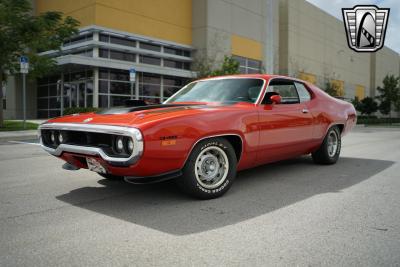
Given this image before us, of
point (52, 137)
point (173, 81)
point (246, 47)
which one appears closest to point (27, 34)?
point (52, 137)

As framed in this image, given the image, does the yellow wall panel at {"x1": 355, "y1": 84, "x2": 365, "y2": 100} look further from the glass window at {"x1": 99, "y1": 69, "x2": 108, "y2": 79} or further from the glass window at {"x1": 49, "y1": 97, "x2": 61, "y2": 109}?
the glass window at {"x1": 49, "y1": 97, "x2": 61, "y2": 109}

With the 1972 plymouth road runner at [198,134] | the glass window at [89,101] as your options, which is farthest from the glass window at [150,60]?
the 1972 plymouth road runner at [198,134]

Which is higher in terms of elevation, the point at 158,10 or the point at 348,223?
the point at 158,10

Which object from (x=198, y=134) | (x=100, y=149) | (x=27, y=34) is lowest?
(x=100, y=149)

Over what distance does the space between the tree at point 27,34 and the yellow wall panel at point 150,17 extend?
33.7 ft

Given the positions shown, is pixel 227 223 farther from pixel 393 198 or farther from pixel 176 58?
pixel 176 58

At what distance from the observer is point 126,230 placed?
3160 mm

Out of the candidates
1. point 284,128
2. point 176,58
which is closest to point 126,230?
point 284,128

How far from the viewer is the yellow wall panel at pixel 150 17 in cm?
2733

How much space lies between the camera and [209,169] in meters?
4.16

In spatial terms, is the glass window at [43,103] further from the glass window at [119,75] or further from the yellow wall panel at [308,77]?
the yellow wall panel at [308,77]

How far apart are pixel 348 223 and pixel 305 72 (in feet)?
152

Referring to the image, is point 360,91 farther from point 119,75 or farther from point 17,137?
point 17,137

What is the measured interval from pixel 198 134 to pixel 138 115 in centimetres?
64
